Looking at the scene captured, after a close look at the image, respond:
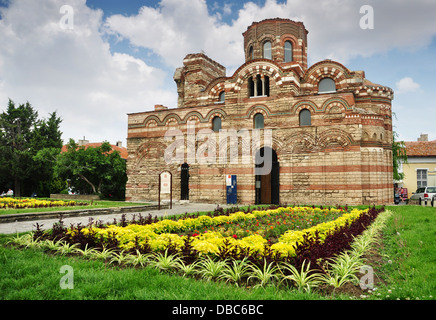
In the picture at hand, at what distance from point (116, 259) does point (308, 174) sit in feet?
56.0

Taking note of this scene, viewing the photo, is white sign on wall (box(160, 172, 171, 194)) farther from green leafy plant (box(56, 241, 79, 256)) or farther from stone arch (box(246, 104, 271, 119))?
green leafy plant (box(56, 241, 79, 256))

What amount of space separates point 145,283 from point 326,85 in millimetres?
23188

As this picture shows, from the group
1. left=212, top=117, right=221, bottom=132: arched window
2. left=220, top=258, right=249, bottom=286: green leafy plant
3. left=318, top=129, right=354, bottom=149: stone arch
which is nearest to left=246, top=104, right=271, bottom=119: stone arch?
left=212, top=117, right=221, bottom=132: arched window

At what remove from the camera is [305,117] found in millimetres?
21609

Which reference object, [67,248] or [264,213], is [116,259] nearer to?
[67,248]

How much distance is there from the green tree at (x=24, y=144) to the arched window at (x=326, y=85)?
27.1 metres

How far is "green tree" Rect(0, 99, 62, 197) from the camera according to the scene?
32.2 meters

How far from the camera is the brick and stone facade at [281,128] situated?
66.8 ft

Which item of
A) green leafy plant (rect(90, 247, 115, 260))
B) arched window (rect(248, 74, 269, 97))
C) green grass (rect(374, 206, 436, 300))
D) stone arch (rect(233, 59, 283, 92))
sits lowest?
green grass (rect(374, 206, 436, 300))

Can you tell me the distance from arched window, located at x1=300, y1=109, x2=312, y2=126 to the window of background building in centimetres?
2110

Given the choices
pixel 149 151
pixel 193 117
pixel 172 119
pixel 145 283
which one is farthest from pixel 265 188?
pixel 145 283

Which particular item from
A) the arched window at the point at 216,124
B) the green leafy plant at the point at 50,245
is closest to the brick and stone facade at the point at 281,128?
the arched window at the point at 216,124
